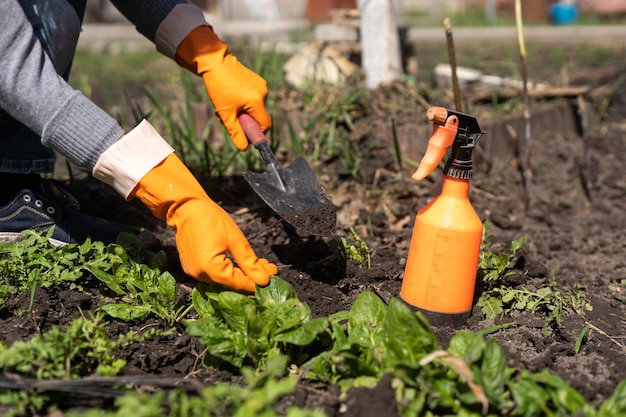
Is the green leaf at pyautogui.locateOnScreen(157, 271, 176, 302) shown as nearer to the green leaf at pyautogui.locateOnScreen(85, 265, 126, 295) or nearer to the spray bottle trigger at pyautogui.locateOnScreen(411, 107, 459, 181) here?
the green leaf at pyautogui.locateOnScreen(85, 265, 126, 295)

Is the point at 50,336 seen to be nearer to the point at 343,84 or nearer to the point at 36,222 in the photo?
the point at 36,222

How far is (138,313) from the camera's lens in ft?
6.16

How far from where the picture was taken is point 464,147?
1.82 meters

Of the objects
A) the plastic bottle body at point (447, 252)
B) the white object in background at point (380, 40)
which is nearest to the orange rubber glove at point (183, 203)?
the plastic bottle body at point (447, 252)

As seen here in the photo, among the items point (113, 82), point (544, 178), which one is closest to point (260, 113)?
point (544, 178)

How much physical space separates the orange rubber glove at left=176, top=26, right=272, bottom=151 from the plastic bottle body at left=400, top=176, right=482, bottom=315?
77cm

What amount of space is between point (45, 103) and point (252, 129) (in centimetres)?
69

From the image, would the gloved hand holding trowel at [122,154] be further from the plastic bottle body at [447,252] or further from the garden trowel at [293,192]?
the plastic bottle body at [447,252]

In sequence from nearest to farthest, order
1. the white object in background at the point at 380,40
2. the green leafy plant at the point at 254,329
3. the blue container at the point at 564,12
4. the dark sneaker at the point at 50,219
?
the green leafy plant at the point at 254,329
the dark sneaker at the point at 50,219
the white object in background at the point at 380,40
the blue container at the point at 564,12

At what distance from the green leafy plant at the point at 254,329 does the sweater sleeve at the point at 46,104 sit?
0.52 metres

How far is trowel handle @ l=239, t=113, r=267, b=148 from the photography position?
7.53ft

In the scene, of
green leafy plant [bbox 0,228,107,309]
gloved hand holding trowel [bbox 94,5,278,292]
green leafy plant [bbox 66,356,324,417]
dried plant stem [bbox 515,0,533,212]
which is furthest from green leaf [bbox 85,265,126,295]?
dried plant stem [bbox 515,0,533,212]

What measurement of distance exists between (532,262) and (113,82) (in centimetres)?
354

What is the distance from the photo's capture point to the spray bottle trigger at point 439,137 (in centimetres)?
177
